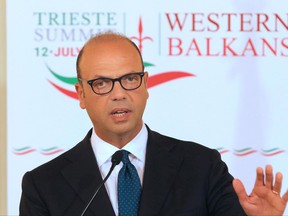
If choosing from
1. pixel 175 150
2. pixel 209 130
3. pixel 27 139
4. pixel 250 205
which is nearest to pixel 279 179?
pixel 250 205

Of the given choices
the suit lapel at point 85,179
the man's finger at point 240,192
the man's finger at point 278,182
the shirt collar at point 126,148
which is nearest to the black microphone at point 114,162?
the suit lapel at point 85,179

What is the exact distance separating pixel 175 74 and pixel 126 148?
96 cm

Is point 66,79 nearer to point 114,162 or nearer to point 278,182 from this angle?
point 114,162

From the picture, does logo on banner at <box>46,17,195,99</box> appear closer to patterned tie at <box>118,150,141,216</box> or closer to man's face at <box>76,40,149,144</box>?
man's face at <box>76,40,149,144</box>

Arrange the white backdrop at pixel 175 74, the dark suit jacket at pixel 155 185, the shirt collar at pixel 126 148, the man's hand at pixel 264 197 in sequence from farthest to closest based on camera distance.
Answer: the white backdrop at pixel 175 74 → the shirt collar at pixel 126 148 → the dark suit jacket at pixel 155 185 → the man's hand at pixel 264 197

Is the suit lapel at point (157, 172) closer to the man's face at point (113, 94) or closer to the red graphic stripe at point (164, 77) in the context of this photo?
the man's face at point (113, 94)

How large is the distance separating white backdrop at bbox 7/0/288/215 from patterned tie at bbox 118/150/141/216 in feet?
3.11

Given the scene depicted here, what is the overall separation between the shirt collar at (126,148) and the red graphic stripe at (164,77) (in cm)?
83

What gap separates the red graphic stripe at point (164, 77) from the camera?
3104 mm

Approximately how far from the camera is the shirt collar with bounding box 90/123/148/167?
2.25 metres

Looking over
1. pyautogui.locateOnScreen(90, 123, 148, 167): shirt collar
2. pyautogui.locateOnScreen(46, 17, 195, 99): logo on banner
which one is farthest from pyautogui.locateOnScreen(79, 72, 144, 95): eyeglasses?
pyautogui.locateOnScreen(46, 17, 195, 99): logo on banner

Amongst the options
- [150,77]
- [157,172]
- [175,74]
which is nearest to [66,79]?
[150,77]

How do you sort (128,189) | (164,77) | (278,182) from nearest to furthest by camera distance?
(278,182)
(128,189)
(164,77)

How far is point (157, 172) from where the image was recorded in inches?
86.7
